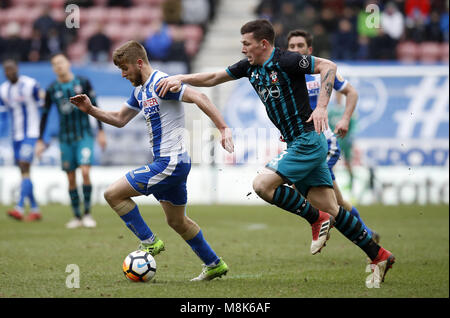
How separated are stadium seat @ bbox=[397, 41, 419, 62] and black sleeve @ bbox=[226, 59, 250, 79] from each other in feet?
46.2

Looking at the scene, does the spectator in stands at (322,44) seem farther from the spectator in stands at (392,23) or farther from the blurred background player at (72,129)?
the blurred background player at (72,129)

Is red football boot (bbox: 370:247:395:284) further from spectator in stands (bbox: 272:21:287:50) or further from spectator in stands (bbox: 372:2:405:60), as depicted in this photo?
spectator in stands (bbox: 372:2:405:60)

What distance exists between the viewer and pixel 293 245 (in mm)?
9859

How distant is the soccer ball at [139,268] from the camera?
Answer: 6.63 m

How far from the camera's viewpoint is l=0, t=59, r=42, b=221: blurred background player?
13.1 metres

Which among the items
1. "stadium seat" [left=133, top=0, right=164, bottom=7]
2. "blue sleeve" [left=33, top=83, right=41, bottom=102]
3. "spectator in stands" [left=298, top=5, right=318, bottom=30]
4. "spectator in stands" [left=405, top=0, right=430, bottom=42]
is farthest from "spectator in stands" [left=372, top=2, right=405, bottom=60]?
"blue sleeve" [left=33, top=83, right=41, bottom=102]

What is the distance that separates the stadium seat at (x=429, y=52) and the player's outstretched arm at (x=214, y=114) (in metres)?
14.9

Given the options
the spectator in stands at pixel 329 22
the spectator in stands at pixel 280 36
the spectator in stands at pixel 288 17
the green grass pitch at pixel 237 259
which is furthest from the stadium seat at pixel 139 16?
the green grass pitch at pixel 237 259

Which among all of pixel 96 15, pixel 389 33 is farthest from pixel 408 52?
pixel 96 15

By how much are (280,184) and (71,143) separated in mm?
6093

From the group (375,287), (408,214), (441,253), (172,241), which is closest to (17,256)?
(172,241)

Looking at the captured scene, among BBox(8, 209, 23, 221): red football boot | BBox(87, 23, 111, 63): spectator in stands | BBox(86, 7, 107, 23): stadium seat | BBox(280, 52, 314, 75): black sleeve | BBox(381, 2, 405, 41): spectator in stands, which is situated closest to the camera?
BBox(280, 52, 314, 75): black sleeve

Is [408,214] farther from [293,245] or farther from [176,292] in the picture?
[176,292]

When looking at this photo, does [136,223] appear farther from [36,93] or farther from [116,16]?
[116,16]
